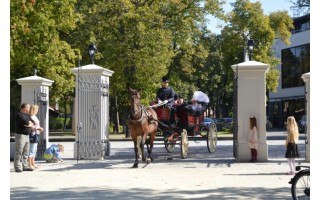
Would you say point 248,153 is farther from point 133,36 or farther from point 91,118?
point 133,36

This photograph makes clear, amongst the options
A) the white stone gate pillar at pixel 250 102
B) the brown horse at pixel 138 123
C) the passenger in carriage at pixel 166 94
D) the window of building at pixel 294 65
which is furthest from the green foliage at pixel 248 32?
the brown horse at pixel 138 123

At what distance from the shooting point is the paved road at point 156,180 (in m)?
9.93

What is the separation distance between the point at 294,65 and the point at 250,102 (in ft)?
161

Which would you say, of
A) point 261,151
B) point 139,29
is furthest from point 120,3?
point 261,151

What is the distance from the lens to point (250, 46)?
59.0ft

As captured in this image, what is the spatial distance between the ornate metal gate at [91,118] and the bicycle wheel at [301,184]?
1049 centimetres

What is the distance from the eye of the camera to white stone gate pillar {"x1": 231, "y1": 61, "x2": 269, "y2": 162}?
649 inches

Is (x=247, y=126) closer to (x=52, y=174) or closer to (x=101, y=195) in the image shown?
(x=52, y=174)

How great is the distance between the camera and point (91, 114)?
1806cm

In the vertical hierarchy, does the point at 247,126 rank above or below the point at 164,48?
below

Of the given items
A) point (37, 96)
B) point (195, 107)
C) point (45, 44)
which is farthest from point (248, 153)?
point (45, 44)

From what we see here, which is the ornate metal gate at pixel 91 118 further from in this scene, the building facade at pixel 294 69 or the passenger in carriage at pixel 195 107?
the building facade at pixel 294 69

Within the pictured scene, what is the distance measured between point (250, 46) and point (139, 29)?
16276 millimetres

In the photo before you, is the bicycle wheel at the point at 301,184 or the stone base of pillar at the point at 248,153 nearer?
→ the bicycle wheel at the point at 301,184
